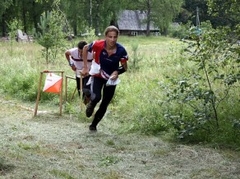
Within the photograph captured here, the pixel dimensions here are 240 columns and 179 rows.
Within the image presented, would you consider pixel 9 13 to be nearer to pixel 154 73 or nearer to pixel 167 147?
pixel 154 73

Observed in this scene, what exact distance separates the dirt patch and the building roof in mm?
58980

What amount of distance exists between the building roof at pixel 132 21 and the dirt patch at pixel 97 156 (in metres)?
59.0

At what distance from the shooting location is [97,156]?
5.55 metres

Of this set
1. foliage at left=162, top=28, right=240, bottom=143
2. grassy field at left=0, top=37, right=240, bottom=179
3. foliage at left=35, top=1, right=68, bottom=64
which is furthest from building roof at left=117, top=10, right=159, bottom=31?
foliage at left=162, top=28, right=240, bottom=143

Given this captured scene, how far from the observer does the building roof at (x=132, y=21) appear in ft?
215

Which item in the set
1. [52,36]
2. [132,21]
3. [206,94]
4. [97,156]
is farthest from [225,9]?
[132,21]

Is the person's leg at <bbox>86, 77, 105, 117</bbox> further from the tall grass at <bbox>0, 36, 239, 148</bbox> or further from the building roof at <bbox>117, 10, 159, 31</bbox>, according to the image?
the building roof at <bbox>117, 10, 159, 31</bbox>

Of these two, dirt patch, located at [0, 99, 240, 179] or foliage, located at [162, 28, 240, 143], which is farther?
foliage, located at [162, 28, 240, 143]

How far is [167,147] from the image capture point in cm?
612

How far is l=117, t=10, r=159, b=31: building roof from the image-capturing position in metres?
65.6

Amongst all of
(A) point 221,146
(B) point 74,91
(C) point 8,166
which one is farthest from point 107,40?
(B) point 74,91

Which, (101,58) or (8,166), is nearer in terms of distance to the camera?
(8,166)

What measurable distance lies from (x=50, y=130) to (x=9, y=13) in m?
41.0

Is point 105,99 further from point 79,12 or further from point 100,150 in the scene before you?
point 79,12
